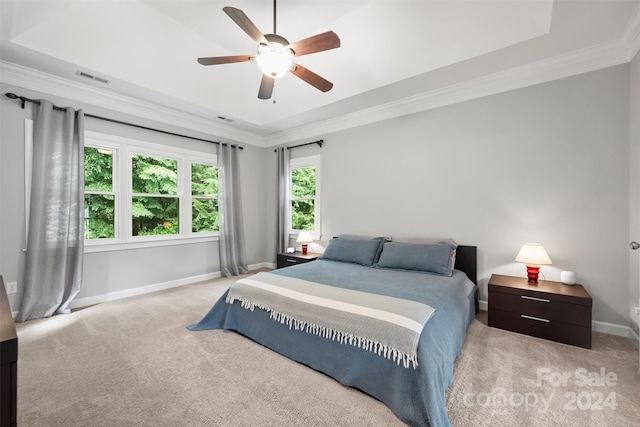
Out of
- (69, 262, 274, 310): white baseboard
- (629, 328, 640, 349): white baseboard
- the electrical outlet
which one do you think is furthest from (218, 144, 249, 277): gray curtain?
(629, 328, 640, 349): white baseboard

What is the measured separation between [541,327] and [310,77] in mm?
3204

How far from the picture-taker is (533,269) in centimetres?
291

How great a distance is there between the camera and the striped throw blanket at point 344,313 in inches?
69.0

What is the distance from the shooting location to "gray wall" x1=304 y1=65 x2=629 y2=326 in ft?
9.06

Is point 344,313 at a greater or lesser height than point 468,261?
lesser

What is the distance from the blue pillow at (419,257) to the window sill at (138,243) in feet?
10.1

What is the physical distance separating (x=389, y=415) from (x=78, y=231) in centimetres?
390

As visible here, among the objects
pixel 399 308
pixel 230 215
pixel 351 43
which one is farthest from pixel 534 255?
pixel 230 215

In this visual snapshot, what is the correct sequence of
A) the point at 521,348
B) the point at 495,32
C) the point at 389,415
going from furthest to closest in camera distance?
the point at 495,32
the point at 521,348
the point at 389,415

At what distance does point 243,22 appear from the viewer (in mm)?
1998

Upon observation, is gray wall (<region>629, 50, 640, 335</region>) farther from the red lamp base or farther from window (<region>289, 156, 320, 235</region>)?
window (<region>289, 156, 320, 235</region>)

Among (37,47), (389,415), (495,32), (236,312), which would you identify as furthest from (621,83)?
(37,47)

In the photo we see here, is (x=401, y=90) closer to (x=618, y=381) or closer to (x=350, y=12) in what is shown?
(x=350, y=12)

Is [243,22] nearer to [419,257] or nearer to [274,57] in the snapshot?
[274,57]
